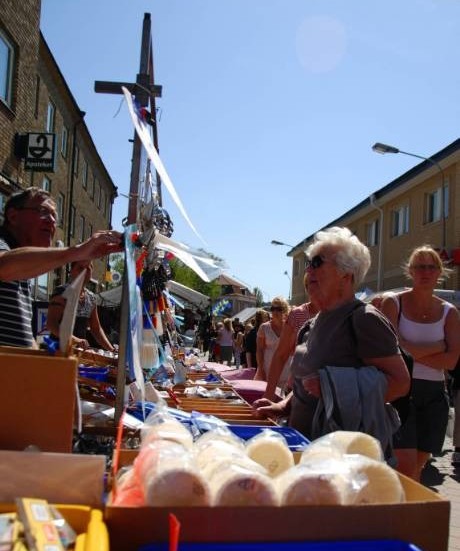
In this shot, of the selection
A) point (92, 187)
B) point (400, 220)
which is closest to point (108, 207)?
point (92, 187)

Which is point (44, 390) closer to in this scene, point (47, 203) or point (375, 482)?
point (375, 482)

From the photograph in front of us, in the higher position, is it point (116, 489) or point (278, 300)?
point (278, 300)

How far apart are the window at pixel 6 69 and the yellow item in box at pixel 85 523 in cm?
1083

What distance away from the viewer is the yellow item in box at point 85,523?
957 mm

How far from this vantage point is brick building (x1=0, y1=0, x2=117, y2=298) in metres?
10.7

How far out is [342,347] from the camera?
2365 millimetres

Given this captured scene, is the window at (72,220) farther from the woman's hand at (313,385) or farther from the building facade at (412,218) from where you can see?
the woman's hand at (313,385)

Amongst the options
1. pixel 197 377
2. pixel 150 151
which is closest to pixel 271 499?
pixel 150 151

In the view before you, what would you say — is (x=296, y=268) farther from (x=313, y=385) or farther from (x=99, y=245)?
(x=99, y=245)

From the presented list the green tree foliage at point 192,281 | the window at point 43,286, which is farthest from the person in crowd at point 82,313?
the green tree foliage at point 192,281

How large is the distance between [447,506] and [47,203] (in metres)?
2.04

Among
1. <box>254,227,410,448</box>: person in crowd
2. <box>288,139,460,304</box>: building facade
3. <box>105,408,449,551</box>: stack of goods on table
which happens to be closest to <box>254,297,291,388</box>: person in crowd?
<box>254,227,410,448</box>: person in crowd

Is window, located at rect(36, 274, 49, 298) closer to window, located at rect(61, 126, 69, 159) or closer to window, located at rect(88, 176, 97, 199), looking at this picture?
window, located at rect(61, 126, 69, 159)

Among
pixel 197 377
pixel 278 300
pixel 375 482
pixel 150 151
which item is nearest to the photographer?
pixel 375 482
